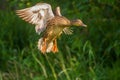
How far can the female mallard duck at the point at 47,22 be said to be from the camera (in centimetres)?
80

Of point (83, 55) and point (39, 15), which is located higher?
point (39, 15)

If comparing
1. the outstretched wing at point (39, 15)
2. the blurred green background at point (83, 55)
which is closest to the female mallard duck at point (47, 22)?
the outstretched wing at point (39, 15)

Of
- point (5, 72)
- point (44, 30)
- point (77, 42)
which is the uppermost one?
point (44, 30)

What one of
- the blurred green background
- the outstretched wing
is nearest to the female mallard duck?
the outstretched wing

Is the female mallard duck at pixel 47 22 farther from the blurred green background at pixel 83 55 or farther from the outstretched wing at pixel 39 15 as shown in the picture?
the blurred green background at pixel 83 55

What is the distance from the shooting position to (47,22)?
2.70ft

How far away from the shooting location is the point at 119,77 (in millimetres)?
3896

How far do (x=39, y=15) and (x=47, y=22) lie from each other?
34mm

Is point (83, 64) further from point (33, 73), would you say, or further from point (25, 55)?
point (25, 55)

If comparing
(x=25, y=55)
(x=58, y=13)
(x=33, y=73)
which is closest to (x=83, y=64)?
(x=33, y=73)

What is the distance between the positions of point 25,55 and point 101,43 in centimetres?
80

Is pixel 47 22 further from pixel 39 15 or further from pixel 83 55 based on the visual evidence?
pixel 83 55

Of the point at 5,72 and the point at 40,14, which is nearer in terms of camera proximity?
the point at 40,14

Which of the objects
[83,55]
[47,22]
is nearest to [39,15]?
[47,22]
